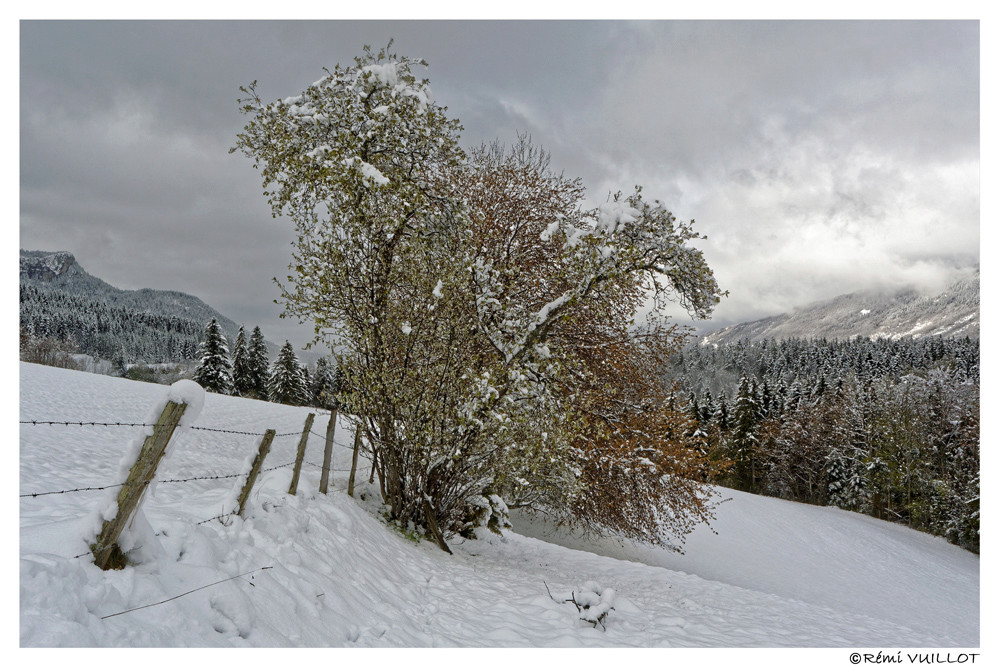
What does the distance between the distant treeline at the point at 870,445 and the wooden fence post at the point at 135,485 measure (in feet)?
44.1

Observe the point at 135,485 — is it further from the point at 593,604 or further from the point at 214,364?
the point at 214,364

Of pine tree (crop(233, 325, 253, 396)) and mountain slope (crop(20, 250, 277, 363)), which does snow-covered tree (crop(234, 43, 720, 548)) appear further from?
mountain slope (crop(20, 250, 277, 363))

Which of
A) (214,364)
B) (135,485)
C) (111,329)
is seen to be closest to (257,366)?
(214,364)

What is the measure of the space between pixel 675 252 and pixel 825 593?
1116cm

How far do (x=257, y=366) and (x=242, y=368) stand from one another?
1391mm

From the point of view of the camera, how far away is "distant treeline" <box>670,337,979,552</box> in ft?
82.4

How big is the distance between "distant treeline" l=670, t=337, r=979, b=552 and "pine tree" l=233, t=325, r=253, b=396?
3674cm

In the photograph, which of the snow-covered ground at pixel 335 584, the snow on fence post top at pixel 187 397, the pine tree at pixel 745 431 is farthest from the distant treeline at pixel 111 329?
the snow on fence post top at pixel 187 397

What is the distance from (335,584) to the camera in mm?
4633

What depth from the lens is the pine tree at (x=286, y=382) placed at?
142 ft

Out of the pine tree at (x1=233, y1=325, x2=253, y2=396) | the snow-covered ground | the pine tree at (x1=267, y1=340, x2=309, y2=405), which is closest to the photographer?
the snow-covered ground

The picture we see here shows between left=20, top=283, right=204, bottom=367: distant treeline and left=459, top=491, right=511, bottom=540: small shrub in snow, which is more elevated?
left=20, top=283, right=204, bottom=367: distant treeline

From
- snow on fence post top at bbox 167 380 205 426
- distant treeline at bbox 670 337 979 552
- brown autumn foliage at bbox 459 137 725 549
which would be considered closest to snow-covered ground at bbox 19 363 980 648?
snow on fence post top at bbox 167 380 205 426
